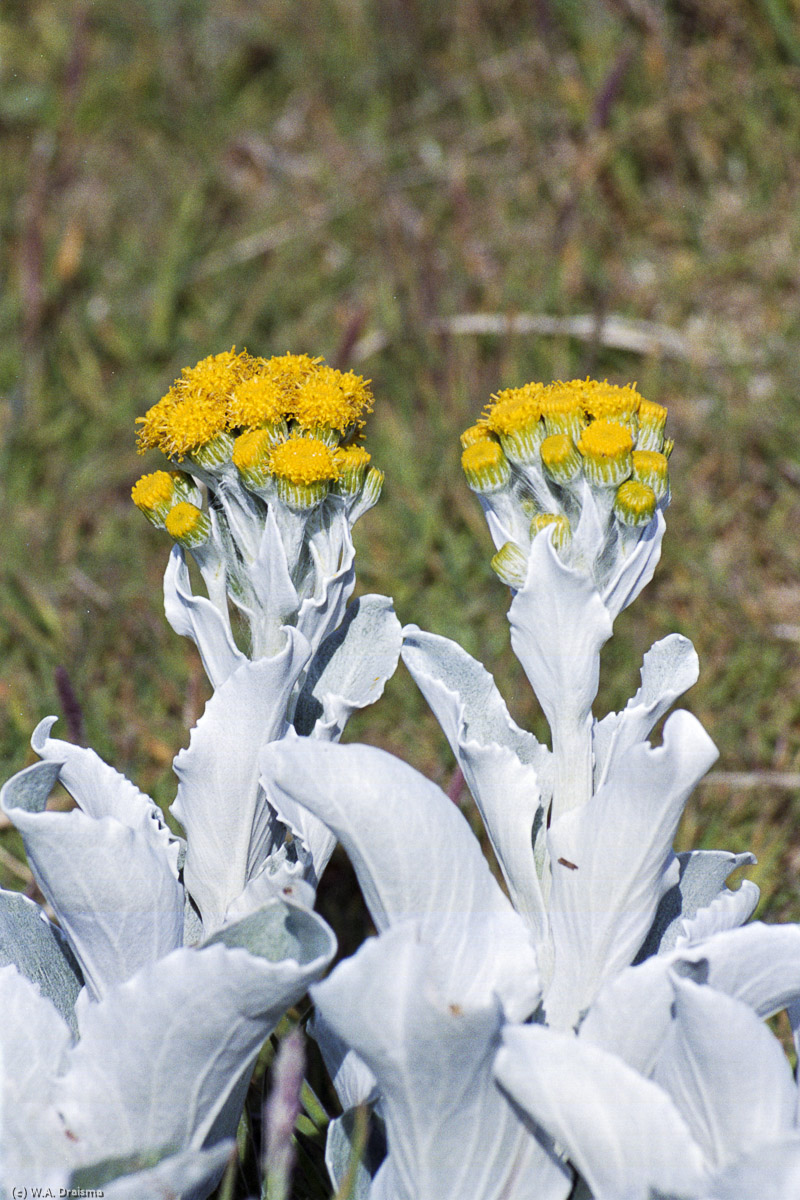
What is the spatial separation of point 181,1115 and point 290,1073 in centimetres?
23

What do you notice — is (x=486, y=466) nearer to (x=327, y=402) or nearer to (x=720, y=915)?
(x=327, y=402)

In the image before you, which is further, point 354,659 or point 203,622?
point 354,659

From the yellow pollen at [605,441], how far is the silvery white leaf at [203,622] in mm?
399

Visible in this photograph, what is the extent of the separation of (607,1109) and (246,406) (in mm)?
729

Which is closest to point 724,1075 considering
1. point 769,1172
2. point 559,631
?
point 769,1172

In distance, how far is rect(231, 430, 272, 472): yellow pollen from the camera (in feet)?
3.70

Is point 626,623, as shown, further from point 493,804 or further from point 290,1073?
point 290,1073

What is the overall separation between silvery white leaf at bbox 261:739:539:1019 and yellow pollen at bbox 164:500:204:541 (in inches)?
10.5

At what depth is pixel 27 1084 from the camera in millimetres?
1050

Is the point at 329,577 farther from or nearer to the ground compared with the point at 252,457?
nearer to the ground

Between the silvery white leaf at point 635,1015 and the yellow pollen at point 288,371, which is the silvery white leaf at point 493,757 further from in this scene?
the yellow pollen at point 288,371

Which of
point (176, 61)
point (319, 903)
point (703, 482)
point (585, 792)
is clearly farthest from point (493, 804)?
point (176, 61)

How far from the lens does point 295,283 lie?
3.48 metres

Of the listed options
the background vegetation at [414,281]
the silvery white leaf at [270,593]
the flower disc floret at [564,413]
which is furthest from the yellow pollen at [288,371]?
the background vegetation at [414,281]
